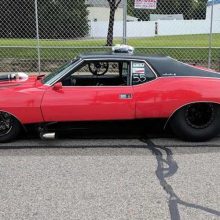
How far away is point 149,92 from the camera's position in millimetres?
6207

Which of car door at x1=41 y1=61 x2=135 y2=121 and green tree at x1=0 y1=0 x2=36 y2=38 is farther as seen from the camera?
green tree at x1=0 y1=0 x2=36 y2=38

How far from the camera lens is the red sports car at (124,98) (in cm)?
612

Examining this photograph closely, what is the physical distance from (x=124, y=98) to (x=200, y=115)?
1142mm

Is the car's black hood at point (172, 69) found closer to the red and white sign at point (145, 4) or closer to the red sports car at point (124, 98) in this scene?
the red sports car at point (124, 98)

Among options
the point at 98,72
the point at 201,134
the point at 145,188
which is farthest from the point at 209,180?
the point at 98,72

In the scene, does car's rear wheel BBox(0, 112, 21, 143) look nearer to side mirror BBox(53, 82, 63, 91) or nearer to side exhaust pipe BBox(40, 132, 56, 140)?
side exhaust pipe BBox(40, 132, 56, 140)

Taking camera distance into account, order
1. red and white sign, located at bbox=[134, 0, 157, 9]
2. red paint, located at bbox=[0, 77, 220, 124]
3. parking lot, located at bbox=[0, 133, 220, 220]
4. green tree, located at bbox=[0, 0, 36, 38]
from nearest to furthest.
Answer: parking lot, located at bbox=[0, 133, 220, 220], red paint, located at bbox=[0, 77, 220, 124], red and white sign, located at bbox=[134, 0, 157, 9], green tree, located at bbox=[0, 0, 36, 38]

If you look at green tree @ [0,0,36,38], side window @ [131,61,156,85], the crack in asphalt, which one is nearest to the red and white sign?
side window @ [131,61,156,85]

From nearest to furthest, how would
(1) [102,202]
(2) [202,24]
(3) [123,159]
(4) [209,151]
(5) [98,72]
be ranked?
(1) [102,202]
(3) [123,159]
(4) [209,151]
(5) [98,72]
(2) [202,24]

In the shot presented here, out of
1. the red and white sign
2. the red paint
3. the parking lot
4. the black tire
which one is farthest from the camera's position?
the red and white sign

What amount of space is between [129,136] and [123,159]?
1.14m

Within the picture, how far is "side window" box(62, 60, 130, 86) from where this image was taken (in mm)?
6383

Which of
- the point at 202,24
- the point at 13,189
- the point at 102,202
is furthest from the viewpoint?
the point at 202,24

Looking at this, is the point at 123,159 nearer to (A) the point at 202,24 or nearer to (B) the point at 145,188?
(B) the point at 145,188
